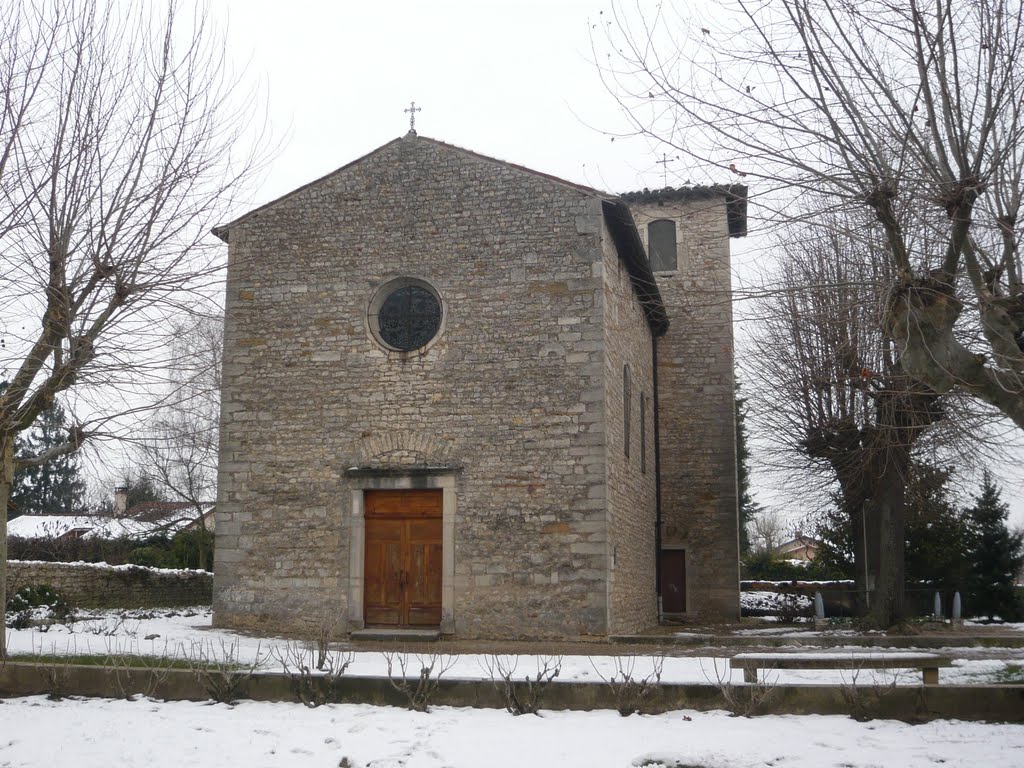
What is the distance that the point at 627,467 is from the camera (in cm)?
1638

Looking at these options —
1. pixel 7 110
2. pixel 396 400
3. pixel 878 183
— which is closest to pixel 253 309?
pixel 396 400

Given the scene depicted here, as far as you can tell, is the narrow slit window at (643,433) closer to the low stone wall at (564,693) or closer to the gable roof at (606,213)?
the gable roof at (606,213)

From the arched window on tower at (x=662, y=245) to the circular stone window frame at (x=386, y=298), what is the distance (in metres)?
8.54

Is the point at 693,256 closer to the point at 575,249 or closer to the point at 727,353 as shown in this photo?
the point at 727,353

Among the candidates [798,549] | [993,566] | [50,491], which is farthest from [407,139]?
[798,549]

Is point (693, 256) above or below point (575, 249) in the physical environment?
above

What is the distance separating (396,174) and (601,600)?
23.5ft

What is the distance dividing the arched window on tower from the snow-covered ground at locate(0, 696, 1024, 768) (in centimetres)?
1562

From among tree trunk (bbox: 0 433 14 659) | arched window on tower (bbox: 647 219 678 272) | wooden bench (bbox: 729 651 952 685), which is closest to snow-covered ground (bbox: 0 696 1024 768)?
wooden bench (bbox: 729 651 952 685)

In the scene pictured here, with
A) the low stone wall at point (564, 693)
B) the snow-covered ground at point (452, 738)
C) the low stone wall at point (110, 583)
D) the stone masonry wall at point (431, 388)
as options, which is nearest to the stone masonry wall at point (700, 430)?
the stone masonry wall at point (431, 388)

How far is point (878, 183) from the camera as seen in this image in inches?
284

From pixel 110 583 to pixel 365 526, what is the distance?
7385 mm

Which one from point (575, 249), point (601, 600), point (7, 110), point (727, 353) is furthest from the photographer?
point (727, 353)

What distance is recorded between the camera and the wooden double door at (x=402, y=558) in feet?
47.0
